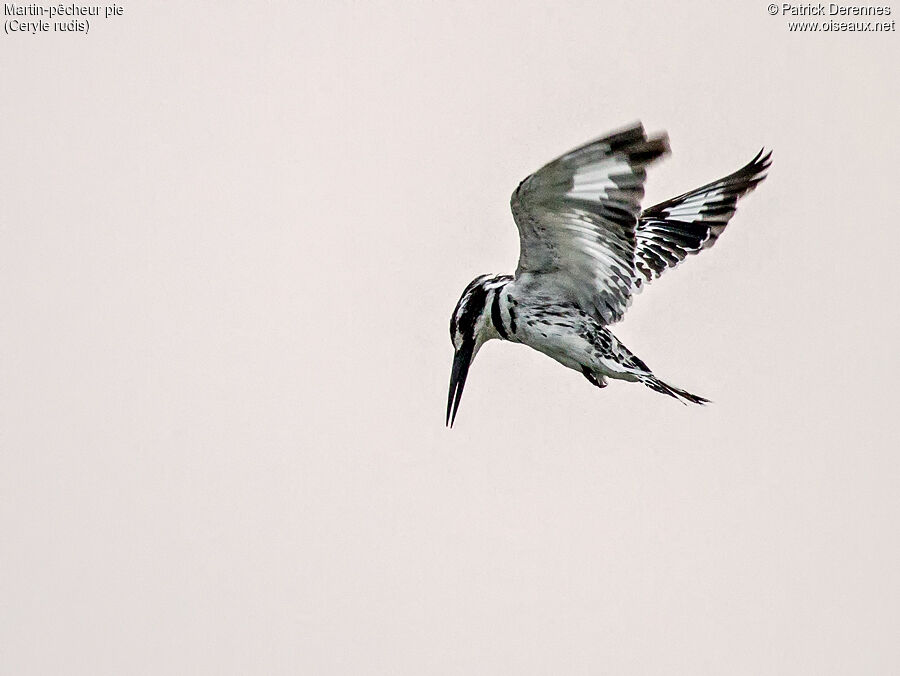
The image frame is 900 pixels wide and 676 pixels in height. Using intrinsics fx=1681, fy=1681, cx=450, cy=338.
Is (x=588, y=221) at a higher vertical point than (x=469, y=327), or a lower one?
higher

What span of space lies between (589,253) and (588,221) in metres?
0.34

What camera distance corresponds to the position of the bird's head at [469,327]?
30.1ft

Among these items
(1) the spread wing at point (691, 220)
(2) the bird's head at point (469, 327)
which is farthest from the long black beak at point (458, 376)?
(1) the spread wing at point (691, 220)

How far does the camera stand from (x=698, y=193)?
10375mm

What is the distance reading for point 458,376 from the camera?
9539 mm

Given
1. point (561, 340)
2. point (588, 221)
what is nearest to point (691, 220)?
point (561, 340)

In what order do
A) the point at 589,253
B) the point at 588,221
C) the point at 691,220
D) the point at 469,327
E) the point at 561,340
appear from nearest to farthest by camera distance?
the point at 588,221 < the point at 589,253 < the point at 561,340 < the point at 469,327 < the point at 691,220

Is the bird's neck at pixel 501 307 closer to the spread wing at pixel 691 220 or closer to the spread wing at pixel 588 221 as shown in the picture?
the spread wing at pixel 588 221

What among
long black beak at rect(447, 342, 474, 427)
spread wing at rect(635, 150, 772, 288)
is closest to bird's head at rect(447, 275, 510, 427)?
long black beak at rect(447, 342, 474, 427)

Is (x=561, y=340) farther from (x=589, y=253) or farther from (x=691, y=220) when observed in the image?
(x=691, y=220)

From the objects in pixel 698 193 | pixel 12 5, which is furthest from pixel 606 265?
pixel 12 5

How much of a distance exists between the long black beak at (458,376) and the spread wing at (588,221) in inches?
26.2

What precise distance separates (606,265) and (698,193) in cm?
188

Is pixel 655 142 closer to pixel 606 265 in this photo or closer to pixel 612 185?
pixel 612 185
